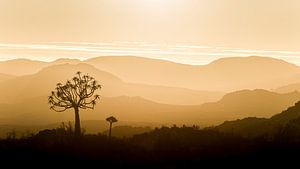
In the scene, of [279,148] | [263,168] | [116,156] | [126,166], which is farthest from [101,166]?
[279,148]

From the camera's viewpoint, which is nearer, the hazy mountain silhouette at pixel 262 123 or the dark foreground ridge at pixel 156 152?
the dark foreground ridge at pixel 156 152

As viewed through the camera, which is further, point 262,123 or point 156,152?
point 262,123

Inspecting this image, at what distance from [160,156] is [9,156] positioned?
12271 mm

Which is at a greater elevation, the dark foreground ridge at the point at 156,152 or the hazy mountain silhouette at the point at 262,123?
the hazy mountain silhouette at the point at 262,123

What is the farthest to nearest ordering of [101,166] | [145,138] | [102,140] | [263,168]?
[145,138]
[102,140]
[101,166]
[263,168]

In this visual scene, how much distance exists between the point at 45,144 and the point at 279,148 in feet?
71.7

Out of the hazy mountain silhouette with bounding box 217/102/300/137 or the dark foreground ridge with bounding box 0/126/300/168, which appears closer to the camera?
the dark foreground ridge with bounding box 0/126/300/168

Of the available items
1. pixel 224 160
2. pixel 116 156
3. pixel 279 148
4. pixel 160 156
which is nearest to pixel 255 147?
pixel 279 148

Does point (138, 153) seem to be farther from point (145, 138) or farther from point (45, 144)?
point (145, 138)

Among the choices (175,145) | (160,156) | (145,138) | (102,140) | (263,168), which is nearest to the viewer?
(263,168)

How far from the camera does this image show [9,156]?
39.1 metres

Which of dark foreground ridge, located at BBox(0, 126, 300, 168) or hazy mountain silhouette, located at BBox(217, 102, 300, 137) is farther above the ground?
hazy mountain silhouette, located at BBox(217, 102, 300, 137)

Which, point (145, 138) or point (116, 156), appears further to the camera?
point (145, 138)

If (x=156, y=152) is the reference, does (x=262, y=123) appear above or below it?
above
